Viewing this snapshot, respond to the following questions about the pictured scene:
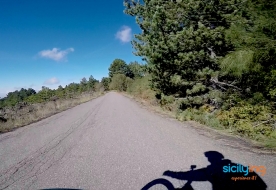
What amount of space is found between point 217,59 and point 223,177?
265 inches

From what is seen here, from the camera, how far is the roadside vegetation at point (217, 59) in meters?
4.73

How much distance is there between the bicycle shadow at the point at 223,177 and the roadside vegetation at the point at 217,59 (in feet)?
5.86

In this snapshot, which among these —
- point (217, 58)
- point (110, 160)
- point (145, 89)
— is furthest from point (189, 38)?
point (145, 89)

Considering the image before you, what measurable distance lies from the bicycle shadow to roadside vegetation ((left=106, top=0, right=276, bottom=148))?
5.86 feet

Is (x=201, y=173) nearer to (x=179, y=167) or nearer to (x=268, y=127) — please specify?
(x=179, y=167)

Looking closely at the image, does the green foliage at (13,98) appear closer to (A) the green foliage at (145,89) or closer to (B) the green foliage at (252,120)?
(A) the green foliage at (145,89)

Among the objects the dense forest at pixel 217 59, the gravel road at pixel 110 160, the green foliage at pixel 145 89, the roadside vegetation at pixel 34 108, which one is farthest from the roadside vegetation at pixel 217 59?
the roadside vegetation at pixel 34 108

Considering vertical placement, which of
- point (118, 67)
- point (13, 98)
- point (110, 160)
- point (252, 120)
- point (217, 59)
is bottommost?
point (110, 160)

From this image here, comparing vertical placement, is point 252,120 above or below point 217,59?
below

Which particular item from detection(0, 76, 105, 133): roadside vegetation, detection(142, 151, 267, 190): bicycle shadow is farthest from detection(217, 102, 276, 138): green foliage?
detection(0, 76, 105, 133): roadside vegetation

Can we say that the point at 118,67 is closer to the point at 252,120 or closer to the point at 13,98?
the point at 13,98

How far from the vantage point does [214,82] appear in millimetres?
10047

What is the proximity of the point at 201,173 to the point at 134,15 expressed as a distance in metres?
10.1

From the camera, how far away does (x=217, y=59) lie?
9.03 metres
